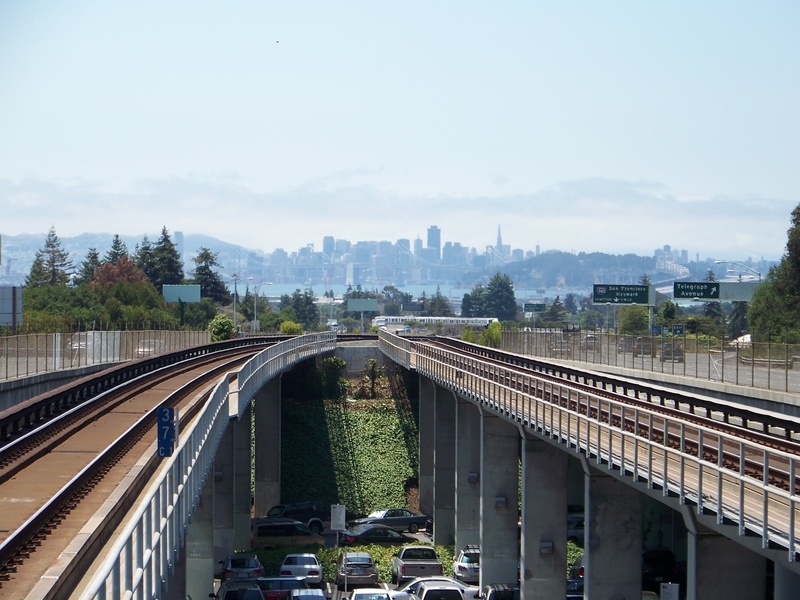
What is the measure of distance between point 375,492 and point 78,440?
35132 mm

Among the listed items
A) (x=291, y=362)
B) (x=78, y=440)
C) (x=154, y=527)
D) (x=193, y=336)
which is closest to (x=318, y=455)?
(x=291, y=362)

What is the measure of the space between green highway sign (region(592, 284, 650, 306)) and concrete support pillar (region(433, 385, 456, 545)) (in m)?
34.9

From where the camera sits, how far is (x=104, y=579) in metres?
9.55

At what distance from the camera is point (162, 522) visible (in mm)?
14000

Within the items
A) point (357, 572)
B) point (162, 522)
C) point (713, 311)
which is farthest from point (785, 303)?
point (713, 311)

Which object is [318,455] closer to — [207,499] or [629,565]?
[207,499]

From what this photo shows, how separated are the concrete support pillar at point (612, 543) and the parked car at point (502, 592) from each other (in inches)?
364

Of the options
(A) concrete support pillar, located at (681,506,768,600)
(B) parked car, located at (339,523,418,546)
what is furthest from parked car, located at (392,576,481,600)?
(A) concrete support pillar, located at (681,506,768,600)

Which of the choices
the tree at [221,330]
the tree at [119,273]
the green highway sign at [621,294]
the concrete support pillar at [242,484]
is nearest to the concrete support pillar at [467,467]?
the concrete support pillar at [242,484]

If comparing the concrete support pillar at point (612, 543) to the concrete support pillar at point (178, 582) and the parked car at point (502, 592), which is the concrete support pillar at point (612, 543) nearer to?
the concrete support pillar at point (178, 582)

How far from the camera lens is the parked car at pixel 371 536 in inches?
1810

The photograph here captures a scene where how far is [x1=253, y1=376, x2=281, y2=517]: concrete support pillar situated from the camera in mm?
57219

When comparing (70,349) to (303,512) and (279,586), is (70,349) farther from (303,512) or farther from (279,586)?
(279,586)

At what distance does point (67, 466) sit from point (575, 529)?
2943cm
